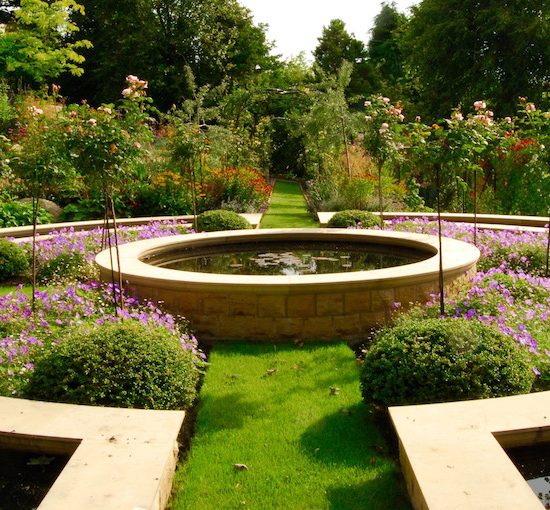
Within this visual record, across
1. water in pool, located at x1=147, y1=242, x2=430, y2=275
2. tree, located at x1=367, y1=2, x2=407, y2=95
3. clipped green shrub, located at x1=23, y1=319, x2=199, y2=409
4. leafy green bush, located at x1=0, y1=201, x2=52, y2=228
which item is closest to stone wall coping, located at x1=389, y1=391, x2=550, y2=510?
clipped green shrub, located at x1=23, y1=319, x2=199, y2=409

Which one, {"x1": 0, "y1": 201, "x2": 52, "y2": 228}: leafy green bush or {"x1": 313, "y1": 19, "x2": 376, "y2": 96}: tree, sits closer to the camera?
{"x1": 0, "y1": 201, "x2": 52, "y2": 228}: leafy green bush

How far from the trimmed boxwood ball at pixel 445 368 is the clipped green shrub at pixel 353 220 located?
5.36 m

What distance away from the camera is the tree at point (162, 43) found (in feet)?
83.3

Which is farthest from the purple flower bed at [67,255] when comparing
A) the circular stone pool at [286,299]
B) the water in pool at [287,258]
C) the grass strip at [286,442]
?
the grass strip at [286,442]

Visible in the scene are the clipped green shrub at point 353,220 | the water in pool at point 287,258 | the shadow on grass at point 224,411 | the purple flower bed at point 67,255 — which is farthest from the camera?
the clipped green shrub at point 353,220

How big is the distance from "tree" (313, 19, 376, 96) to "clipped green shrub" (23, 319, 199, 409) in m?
36.3

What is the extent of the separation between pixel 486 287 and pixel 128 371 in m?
3.34

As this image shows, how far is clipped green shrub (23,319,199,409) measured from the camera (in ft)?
10.3

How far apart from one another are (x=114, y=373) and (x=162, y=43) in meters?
25.2

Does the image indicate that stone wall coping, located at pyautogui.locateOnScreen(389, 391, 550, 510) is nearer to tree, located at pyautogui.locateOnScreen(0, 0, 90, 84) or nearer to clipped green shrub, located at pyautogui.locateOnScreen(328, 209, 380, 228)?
clipped green shrub, located at pyautogui.locateOnScreen(328, 209, 380, 228)

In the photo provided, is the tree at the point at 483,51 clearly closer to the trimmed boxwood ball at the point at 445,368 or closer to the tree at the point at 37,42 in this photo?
the tree at the point at 37,42

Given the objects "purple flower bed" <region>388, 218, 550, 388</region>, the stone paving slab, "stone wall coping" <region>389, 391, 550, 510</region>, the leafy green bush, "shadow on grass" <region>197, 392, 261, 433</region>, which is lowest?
"shadow on grass" <region>197, 392, 261, 433</region>

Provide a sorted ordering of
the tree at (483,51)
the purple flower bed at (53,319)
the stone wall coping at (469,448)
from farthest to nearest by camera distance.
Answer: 1. the tree at (483,51)
2. the purple flower bed at (53,319)
3. the stone wall coping at (469,448)

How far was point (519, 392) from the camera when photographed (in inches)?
125
